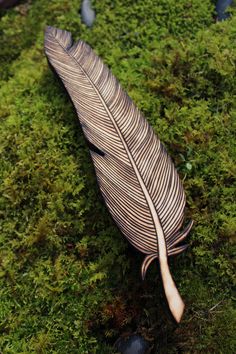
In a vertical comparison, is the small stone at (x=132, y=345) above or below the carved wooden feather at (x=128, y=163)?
below

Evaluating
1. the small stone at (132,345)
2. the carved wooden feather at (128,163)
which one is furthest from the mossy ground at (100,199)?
the carved wooden feather at (128,163)

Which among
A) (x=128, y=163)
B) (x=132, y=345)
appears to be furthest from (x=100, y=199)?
A: (x=132, y=345)

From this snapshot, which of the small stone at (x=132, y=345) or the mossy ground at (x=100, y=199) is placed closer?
the small stone at (x=132, y=345)

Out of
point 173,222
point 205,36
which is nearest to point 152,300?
point 173,222

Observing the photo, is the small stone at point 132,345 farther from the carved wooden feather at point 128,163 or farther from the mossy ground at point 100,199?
the carved wooden feather at point 128,163

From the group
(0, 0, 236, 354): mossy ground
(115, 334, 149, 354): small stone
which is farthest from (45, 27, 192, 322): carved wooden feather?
(115, 334, 149, 354): small stone

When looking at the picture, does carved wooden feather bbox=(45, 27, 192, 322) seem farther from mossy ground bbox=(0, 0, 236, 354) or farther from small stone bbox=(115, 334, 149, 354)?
small stone bbox=(115, 334, 149, 354)
